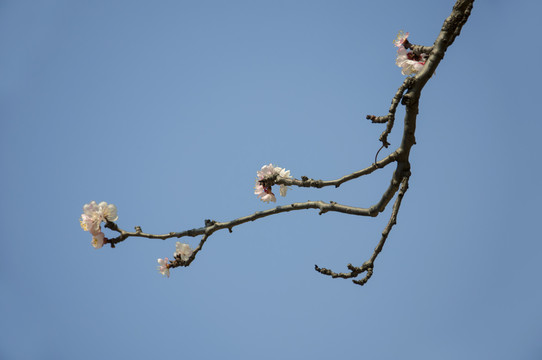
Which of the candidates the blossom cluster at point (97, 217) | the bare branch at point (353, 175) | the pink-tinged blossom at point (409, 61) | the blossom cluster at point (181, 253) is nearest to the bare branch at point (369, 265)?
the bare branch at point (353, 175)

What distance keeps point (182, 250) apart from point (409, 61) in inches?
108

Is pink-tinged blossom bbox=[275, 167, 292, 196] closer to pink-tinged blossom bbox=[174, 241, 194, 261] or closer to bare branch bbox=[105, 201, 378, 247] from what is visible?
Result: bare branch bbox=[105, 201, 378, 247]

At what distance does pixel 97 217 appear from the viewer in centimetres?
428

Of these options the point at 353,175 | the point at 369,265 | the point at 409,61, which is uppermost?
the point at 409,61

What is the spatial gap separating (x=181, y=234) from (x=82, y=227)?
1030mm

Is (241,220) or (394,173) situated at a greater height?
(394,173)

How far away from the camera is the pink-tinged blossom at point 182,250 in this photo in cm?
457

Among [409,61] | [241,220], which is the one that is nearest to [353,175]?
[241,220]

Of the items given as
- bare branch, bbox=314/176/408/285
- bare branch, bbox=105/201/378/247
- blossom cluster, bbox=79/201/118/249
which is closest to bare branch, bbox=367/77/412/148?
bare branch, bbox=314/176/408/285

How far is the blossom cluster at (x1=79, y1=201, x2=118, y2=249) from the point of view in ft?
14.0

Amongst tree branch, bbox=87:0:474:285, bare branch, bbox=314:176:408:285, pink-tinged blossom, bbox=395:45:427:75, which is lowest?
bare branch, bbox=314:176:408:285

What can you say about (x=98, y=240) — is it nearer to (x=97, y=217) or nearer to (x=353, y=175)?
(x=97, y=217)

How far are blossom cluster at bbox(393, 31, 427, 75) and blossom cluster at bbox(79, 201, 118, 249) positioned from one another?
290 cm

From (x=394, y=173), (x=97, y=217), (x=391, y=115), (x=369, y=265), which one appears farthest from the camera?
(x=97, y=217)
